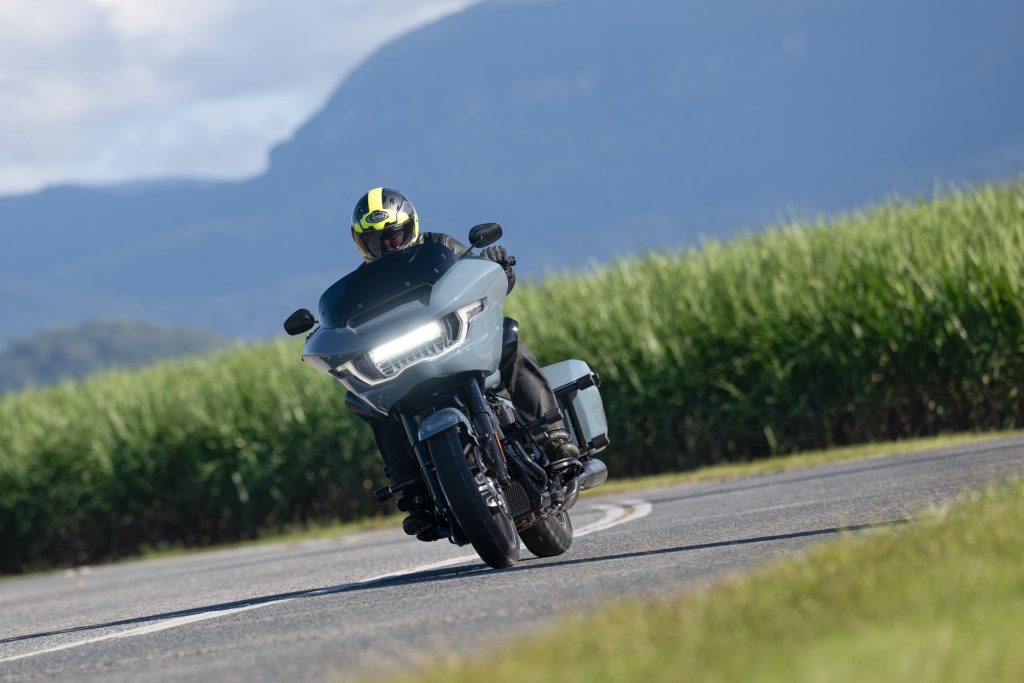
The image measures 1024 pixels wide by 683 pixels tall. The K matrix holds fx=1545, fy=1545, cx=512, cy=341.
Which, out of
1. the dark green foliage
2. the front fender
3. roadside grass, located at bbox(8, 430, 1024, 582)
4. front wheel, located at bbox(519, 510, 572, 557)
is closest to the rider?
front wheel, located at bbox(519, 510, 572, 557)

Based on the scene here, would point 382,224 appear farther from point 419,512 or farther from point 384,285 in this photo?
point 419,512

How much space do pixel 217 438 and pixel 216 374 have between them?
196 cm

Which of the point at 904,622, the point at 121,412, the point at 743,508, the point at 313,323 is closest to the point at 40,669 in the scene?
the point at 313,323

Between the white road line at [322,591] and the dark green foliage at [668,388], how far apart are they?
549cm

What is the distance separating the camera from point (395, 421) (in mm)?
7922

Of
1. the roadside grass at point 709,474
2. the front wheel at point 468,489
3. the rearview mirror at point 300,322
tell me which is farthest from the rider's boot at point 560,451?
the roadside grass at point 709,474

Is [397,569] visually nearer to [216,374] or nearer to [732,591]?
[732,591]

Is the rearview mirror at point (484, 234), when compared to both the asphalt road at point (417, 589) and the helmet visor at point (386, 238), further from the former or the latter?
the asphalt road at point (417, 589)

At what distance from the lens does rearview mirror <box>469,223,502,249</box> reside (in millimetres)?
7766

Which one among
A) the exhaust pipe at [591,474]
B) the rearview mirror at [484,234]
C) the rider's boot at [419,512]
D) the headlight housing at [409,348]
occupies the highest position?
the rearview mirror at [484,234]

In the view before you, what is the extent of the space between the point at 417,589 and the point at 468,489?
77 centimetres

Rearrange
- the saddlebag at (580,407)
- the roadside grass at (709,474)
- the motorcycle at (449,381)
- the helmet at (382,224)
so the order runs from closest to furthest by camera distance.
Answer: the motorcycle at (449,381) → the helmet at (382,224) → the saddlebag at (580,407) → the roadside grass at (709,474)

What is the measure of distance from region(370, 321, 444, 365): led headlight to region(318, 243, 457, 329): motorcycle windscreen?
219mm

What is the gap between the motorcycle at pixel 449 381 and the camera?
7.31 metres
